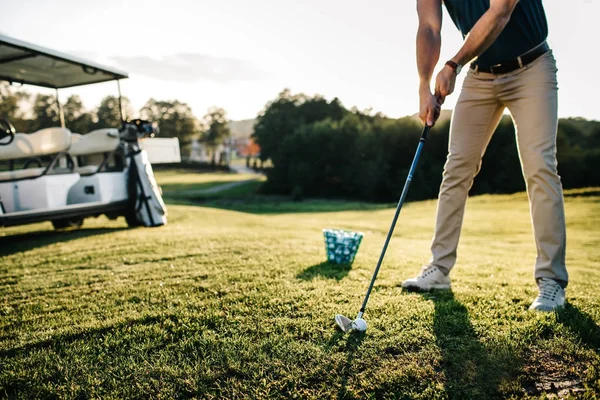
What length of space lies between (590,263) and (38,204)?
8234 mm

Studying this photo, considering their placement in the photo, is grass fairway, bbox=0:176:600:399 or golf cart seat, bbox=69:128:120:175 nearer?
grass fairway, bbox=0:176:600:399

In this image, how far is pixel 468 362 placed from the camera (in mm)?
1901

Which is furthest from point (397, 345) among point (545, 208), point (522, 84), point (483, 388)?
point (522, 84)

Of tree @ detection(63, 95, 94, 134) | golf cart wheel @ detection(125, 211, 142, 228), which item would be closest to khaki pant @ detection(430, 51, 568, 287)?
golf cart wheel @ detection(125, 211, 142, 228)

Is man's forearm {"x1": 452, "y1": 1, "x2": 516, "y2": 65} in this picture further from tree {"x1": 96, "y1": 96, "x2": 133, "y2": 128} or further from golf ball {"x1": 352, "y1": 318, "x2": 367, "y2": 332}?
tree {"x1": 96, "y1": 96, "x2": 133, "y2": 128}

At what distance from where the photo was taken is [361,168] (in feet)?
133

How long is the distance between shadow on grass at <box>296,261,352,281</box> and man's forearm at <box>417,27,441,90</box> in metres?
1.78

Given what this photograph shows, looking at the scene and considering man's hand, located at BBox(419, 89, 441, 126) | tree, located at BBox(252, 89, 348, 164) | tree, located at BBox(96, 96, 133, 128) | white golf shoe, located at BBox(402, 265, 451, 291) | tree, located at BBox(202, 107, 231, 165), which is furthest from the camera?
tree, located at BBox(202, 107, 231, 165)

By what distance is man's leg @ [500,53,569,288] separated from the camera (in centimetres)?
269

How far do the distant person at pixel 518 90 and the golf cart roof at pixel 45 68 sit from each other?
5.65 metres

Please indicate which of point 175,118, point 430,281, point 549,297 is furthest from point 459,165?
point 175,118

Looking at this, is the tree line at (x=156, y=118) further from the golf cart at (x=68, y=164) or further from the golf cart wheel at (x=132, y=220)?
the golf cart wheel at (x=132, y=220)

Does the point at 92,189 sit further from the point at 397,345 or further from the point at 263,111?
the point at 263,111

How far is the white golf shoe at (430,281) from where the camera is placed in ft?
10.1
